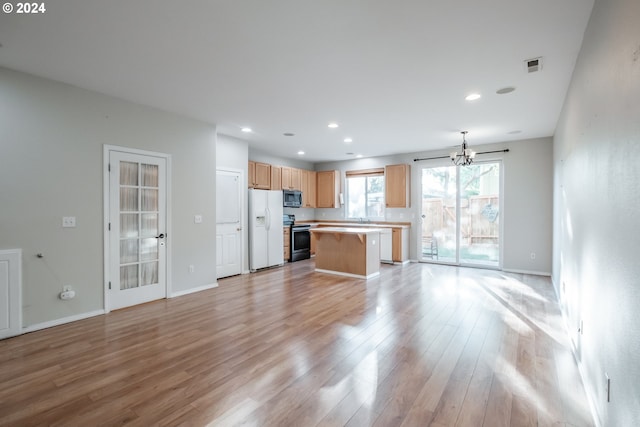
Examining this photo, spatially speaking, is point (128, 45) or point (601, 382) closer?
point (601, 382)

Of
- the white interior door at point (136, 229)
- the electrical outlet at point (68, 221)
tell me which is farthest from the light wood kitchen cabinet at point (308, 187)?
the electrical outlet at point (68, 221)

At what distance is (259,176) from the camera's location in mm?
6781

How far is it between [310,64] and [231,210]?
365cm

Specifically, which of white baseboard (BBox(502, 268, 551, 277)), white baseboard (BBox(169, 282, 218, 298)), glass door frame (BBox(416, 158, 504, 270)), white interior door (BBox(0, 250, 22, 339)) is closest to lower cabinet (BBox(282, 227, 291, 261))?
white baseboard (BBox(169, 282, 218, 298))

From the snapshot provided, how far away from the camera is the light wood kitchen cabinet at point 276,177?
23.5 feet

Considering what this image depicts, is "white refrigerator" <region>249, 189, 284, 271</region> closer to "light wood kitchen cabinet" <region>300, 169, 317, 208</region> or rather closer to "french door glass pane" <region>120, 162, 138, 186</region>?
"light wood kitchen cabinet" <region>300, 169, 317, 208</region>

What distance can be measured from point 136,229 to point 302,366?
315 cm

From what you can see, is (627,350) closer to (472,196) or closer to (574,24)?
(574,24)

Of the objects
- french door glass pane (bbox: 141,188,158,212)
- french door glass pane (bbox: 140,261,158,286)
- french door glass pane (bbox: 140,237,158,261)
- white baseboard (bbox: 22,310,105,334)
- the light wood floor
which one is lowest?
the light wood floor

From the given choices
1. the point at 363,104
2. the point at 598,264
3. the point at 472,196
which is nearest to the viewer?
the point at 598,264

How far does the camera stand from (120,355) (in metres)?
2.66

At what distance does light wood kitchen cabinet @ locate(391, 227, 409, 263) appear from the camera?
6953mm

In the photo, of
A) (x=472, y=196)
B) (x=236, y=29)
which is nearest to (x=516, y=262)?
(x=472, y=196)

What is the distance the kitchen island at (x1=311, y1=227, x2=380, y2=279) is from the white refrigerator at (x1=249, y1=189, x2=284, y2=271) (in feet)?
3.76
